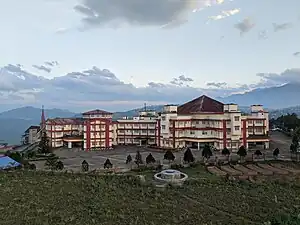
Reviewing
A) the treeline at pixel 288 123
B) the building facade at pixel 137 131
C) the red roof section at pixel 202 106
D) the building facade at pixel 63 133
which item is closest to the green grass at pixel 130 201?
the red roof section at pixel 202 106

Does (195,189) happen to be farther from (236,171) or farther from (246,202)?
(236,171)

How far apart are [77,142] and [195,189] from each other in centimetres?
2890

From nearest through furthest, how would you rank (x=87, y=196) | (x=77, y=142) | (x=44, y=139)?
(x=87, y=196)
(x=44, y=139)
(x=77, y=142)

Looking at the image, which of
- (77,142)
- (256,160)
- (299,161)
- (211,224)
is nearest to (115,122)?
(77,142)

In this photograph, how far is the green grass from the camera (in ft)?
43.0

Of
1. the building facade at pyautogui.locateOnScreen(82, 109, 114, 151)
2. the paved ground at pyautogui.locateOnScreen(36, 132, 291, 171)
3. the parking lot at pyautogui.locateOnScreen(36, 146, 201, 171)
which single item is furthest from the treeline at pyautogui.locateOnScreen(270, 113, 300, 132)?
the building facade at pyautogui.locateOnScreen(82, 109, 114, 151)

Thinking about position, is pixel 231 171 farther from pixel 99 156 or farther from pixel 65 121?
pixel 65 121

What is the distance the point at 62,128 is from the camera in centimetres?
4550

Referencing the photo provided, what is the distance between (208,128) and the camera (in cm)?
4141

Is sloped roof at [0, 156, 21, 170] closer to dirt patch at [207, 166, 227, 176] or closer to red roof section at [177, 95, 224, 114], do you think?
dirt patch at [207, 166, 227, 176]

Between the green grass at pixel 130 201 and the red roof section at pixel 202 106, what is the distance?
2192cm

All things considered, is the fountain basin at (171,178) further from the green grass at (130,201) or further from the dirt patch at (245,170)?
the dirt patch at (245,170)

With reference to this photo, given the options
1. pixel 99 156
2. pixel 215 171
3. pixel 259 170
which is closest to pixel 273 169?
pixel 259 170

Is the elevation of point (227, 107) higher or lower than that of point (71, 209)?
higher
